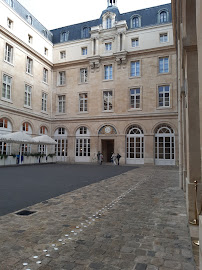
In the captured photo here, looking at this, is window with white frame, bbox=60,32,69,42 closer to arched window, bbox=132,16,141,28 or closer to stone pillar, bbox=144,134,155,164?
arched window, bbox=132,16,141,28

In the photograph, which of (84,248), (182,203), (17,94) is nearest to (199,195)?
(182,203)

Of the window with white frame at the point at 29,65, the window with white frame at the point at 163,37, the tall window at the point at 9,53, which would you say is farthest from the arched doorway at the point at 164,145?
the tall window at the point at 9,53

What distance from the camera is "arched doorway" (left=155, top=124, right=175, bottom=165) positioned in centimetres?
2184

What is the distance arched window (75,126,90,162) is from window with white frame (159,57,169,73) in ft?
34.3

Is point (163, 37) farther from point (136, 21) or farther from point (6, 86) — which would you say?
point (6, 86)

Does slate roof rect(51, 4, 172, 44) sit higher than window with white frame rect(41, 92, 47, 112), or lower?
higher

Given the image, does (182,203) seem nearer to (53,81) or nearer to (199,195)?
(199,195)

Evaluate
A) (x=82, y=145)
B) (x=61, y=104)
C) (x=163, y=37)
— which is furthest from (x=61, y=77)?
(x=163, y=37)

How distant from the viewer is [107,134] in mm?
24172

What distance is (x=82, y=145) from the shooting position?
2530 centimetres

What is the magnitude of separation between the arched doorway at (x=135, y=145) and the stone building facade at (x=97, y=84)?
0.10 meters

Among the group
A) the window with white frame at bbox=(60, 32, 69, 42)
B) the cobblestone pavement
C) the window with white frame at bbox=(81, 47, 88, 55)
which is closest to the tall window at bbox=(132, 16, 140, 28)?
the window with white frame at bbox=(81, 47, 88, 55)

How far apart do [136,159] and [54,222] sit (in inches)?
767

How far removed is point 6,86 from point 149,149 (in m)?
15.2
